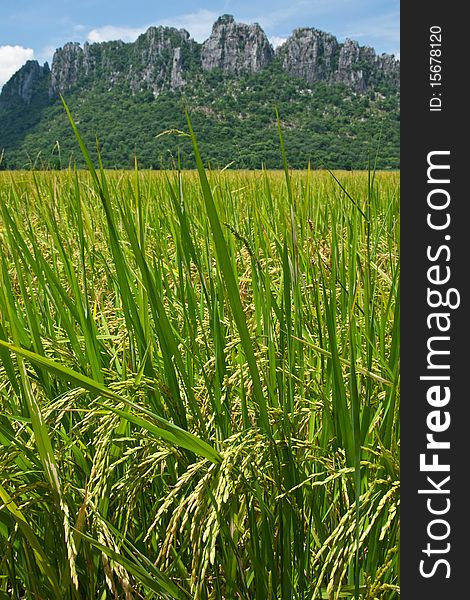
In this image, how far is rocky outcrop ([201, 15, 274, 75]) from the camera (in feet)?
252

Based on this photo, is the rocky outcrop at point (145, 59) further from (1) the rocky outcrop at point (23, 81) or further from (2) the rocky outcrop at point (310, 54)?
(2) the rocky outcrop at point (310, 54)

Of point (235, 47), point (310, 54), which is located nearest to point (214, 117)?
point (310, 54)

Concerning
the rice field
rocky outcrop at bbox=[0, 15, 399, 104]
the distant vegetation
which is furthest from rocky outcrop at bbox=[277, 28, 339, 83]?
the rice field

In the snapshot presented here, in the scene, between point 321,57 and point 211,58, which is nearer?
point 321,57

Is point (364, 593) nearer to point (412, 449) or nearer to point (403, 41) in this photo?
point (412, 449)

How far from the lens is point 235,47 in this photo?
78.0 meters

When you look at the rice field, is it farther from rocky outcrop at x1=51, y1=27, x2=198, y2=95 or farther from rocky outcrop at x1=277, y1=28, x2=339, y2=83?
rocky outcrop at x1=277, y1=28, x2=339, y2=83

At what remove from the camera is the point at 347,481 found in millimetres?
759

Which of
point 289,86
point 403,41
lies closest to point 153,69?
point 289,86

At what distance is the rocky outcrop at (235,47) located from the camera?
76.8 m

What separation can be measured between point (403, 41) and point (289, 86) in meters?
37.5

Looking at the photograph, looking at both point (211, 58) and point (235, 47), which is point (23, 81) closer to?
point (211, 58)


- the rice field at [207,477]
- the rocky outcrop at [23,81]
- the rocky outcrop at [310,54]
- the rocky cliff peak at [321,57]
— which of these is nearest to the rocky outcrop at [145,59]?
the rocky outcrop at [23,81]

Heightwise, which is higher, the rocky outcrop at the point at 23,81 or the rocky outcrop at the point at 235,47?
the rocky outcrop at the point at 235,47
